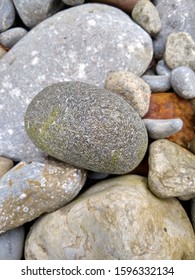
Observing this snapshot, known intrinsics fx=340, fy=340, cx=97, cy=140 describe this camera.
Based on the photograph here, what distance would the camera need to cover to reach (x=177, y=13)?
207 cm

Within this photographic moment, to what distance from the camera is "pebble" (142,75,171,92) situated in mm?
1896

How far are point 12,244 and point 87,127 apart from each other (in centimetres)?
76

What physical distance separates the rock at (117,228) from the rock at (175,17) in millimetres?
951

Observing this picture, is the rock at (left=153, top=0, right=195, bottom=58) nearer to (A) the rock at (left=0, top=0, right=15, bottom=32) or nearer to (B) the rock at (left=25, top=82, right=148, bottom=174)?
(B) the rock at (left=25, top=82, right=148, bottom=174)

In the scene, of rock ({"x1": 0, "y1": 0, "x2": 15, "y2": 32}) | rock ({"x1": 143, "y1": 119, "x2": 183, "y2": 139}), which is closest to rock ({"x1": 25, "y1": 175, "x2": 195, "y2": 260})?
rock ({"x1": 143, "y1": 119, "x2": 183, "y2": 139})

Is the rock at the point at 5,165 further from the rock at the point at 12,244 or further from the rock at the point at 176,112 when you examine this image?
the rock at the point at 176,112

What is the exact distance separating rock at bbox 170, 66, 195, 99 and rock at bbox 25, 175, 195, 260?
514 millimetres

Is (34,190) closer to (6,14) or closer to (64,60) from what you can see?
(64,60)

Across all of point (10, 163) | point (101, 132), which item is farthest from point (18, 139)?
point (101, 132)

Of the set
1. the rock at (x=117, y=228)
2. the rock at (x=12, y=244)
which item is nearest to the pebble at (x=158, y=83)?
the rock at (x=117, y=228)

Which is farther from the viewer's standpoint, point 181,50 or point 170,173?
point 181,50

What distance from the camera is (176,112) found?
1836 millimetres

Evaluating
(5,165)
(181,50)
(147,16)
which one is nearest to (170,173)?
(181,50)

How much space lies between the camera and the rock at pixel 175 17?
206cm
